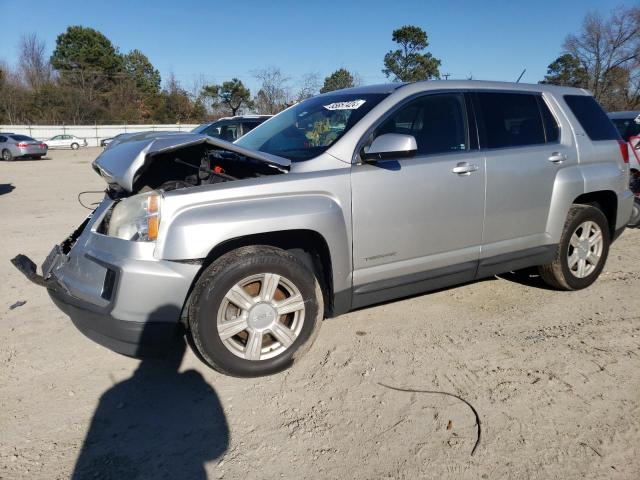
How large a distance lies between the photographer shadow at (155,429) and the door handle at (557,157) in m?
3.28

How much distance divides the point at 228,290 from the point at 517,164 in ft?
8.31

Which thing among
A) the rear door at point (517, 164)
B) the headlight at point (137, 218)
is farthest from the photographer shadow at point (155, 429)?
the rear door at point (517, 164)

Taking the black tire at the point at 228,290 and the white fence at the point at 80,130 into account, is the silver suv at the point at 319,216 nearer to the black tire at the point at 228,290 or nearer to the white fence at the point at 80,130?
the black tire at the point at 228,290

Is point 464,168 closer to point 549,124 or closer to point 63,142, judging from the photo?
point 549,124

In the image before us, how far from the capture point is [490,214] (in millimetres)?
3850

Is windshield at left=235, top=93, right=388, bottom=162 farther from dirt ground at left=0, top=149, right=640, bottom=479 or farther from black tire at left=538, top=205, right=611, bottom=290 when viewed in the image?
black tire at left=538, top=205, right=611, bottom=290

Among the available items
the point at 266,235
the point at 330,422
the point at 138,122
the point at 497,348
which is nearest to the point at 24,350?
the point at 266,235

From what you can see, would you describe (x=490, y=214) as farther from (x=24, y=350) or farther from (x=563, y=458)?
(x=24, y=350)

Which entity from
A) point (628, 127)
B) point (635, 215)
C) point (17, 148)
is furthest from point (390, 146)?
point (17, 148)

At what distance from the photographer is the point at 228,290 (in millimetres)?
2951

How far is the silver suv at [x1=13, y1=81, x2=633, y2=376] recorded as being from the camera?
284 cm

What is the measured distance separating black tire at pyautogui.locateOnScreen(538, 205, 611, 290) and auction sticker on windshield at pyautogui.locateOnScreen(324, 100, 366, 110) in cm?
221

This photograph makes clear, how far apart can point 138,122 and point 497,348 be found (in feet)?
195

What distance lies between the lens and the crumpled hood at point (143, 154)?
2918 mm
